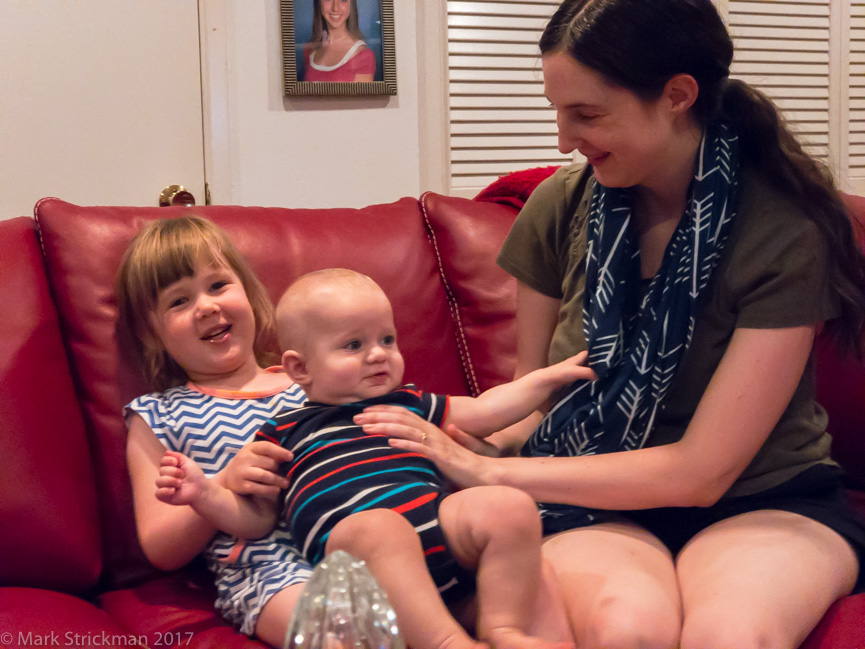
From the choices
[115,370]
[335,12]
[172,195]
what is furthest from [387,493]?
[335,12]

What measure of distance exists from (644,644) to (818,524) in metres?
0.35

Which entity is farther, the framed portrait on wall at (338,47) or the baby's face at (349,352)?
the framed portrait on wall at (338,47)

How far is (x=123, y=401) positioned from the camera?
1312 millimetres

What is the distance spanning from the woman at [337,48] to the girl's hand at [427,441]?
161cm

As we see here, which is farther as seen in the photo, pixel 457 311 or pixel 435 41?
pixel 435 41

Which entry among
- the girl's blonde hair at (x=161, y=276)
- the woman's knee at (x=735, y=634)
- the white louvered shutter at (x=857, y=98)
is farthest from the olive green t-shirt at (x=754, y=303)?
the white louvered shutter at (x=857, y=98)

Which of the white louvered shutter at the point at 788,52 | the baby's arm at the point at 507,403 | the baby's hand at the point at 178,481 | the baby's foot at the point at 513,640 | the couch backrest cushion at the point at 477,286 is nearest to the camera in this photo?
the baby's foot at the point at 513,640

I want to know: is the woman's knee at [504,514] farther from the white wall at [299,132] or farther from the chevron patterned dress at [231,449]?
the white wall at [299,132]

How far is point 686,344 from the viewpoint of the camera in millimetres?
1144

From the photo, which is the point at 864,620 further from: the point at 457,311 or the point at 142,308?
the point at 142,308

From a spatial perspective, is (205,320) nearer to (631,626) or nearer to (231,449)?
(231,449)

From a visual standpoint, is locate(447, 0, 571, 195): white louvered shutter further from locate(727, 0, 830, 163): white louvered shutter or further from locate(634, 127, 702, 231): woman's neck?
locate(634, 127, 702, 231): woman's neck

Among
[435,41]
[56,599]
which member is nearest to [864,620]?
[56,599]

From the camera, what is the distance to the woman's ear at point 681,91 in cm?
110
